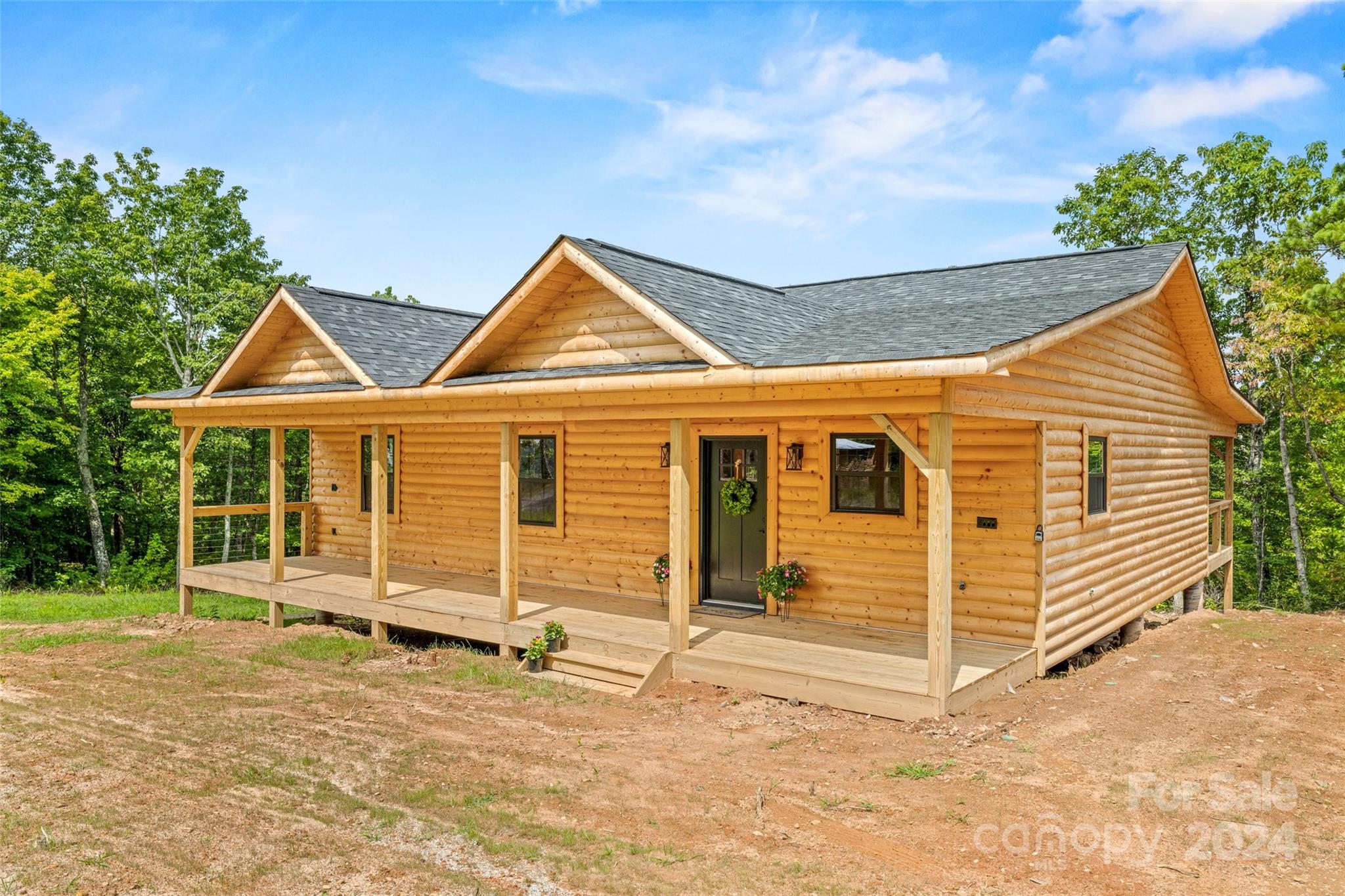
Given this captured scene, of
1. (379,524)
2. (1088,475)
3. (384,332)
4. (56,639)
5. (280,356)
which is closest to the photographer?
(1088,475)

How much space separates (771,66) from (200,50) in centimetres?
1015

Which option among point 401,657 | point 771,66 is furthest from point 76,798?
point 771,66

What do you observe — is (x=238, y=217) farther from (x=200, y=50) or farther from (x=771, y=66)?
(x=771, y=66)

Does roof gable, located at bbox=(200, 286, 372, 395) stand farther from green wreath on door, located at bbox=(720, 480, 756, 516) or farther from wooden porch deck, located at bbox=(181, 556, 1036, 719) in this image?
green wreath on door, located at bbox=(720, 480, 756, 516)

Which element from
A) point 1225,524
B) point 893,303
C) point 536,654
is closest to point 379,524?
point 536,654

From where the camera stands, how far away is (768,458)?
10.2 meters

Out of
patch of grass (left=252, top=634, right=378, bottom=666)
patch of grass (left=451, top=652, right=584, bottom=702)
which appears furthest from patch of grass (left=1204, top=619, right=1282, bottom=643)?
patch of grass (left=252, top=634, right=378, bottom=666)

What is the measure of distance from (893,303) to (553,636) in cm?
611

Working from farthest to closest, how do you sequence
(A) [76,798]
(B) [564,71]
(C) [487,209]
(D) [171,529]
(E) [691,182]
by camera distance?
(E) [691,182] → (C) [487,209] → (D) [171,529] → (B) [564,71] → (A) [76,798]

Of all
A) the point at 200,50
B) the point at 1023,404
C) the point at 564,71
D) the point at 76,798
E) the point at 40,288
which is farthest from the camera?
the point at 40,288

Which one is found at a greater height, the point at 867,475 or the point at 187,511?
the point at 867,475

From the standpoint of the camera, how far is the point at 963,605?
9016 millimetres

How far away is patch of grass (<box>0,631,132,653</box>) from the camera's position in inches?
443

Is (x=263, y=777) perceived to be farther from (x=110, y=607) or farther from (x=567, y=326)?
(x=110, y=607)
